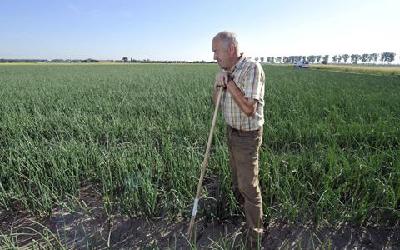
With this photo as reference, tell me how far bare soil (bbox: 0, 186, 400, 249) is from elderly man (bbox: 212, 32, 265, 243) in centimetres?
45

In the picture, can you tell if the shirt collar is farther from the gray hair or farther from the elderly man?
the gray hair

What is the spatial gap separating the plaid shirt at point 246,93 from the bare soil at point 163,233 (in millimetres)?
1060

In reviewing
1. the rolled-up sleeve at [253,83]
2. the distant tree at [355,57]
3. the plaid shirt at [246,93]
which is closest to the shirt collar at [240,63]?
the plaid shirt at [246,93]

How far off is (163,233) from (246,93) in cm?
Answer: 170

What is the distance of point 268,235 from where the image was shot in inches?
120

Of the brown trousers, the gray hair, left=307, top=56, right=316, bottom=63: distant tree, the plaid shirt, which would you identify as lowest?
left=307, top=56, right=316, bottom=63: distant tree

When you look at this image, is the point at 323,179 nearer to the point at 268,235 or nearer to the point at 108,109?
the point at 268,235

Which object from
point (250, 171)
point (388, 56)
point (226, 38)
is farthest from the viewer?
point (388, 56)

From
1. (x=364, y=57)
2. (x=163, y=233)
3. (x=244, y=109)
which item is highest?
(x=244, y=109)

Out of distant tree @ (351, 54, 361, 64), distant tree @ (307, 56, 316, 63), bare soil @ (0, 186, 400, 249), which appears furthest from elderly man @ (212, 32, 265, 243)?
distant tree @ (351, 54, 361, 64)

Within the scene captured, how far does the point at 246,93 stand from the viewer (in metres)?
2.42

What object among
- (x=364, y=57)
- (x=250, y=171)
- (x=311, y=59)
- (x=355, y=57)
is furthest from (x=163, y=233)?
(x=364, y=57)

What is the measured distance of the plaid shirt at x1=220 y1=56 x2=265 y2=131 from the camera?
2.41 metres

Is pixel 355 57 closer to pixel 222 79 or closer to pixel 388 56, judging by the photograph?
pixel 388 56
